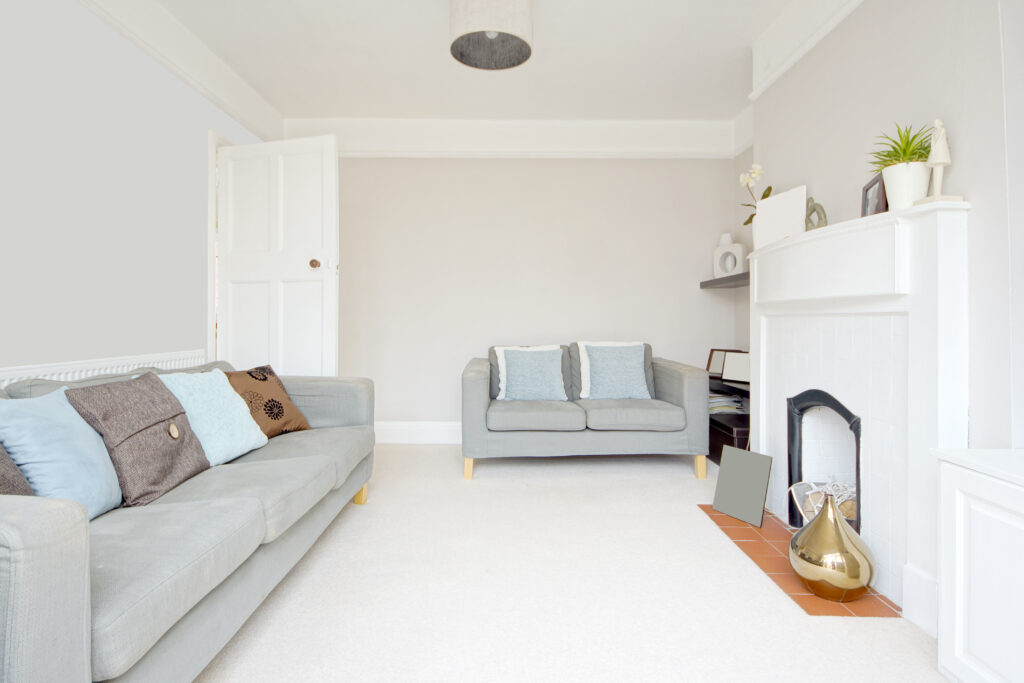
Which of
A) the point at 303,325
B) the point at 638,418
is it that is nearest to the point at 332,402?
the point at 303,325

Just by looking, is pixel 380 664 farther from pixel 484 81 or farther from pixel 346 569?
pixel 484 81

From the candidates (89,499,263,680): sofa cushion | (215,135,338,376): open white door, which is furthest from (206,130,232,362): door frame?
(89,499,263,680): sofa cushion

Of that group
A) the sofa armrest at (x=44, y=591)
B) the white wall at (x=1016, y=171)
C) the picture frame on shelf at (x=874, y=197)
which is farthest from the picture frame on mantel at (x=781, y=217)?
the sofa armrest at (x=44, y=591)

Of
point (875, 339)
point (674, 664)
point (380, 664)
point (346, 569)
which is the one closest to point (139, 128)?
point (346, 569)

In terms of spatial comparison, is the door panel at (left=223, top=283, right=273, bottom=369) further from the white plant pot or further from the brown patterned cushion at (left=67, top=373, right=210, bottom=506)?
the white plant pot

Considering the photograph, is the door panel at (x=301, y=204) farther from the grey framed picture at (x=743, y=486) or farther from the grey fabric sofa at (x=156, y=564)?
the grey framed picture at (x=743, y=486)

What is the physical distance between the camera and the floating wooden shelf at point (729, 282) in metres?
3.71

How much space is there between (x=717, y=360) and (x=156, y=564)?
3913mm

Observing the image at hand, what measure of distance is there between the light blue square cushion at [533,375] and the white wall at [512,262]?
1.75 ft

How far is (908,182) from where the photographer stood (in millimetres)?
1771

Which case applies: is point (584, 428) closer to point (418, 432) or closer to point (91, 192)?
point (418, 432)

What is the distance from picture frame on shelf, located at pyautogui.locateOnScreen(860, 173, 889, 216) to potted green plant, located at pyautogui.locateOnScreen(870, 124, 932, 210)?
0.29ft

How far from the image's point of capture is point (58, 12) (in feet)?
7.41

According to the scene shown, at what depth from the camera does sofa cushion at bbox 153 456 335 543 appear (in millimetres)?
1610
